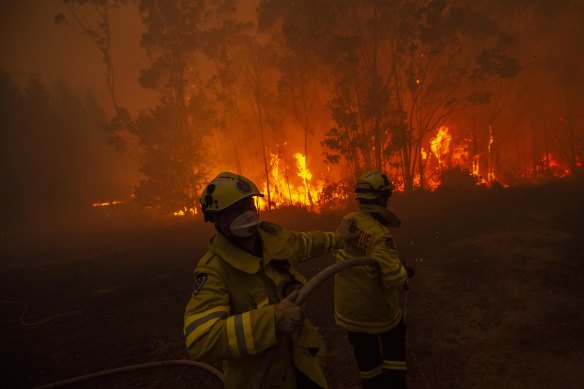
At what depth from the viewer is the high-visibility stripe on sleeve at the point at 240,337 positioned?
1950 mm

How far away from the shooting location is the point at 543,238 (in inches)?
387

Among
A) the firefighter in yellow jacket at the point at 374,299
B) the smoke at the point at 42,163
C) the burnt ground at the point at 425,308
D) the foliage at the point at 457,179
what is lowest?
the burnt ground at the point at 425,308

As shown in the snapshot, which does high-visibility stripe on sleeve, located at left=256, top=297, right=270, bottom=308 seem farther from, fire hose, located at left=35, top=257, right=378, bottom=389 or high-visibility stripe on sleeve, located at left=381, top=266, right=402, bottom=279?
high-visibility stripe on sleeve, located at left=381, top=266, right=402, bottom=279

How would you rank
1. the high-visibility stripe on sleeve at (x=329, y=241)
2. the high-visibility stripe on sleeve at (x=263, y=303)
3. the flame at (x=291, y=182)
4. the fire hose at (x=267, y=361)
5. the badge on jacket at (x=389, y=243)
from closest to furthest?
1. the fire hose at (x=267, y=361)
2. the high-visibility stripe on sleeve at (x=263, y=303)
3. the badge on jacket at (x=389, y=243)
4. the high-visibility stripe on sleeve at (x=329, y=241)
5. the flame at (x=291, y=182)

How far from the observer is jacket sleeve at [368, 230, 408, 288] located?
3.12 metres

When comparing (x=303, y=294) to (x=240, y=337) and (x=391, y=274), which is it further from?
(x=391, y=274)

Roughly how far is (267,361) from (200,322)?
0.47 metres

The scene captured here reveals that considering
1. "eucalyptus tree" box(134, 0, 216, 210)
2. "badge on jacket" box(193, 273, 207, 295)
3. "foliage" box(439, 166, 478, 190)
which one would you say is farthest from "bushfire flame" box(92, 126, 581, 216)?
"badge on jacket" box(193, 273, 207, 295)

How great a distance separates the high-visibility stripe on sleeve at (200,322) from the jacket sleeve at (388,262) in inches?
64.3

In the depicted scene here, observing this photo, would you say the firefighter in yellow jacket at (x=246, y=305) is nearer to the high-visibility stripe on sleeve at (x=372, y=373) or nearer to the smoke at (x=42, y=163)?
the high-visibility stripe on sleeve at (x=372, y=373)

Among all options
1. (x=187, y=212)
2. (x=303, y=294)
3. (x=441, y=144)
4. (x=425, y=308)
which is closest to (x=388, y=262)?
(x=303, y=294)

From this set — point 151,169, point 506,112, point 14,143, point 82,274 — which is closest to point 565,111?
point 506,112

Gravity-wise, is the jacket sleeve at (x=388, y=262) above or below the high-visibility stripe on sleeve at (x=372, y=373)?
above

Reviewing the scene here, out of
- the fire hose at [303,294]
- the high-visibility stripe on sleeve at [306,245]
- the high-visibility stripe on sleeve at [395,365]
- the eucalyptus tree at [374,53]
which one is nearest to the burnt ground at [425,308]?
the high-visibility stripe on sleeve at [395,365]
